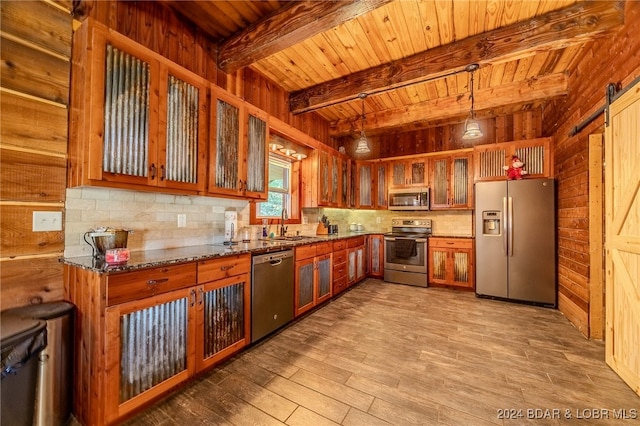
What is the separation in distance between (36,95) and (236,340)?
2239 mm

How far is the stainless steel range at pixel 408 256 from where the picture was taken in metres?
4.61

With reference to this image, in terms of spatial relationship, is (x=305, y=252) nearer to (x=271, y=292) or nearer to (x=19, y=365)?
(x=271, y=292)

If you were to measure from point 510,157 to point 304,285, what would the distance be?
151 inches

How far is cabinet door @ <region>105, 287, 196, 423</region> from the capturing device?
4.83 ft

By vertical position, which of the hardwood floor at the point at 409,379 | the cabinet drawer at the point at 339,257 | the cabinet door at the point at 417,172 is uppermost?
the cabinet door at the point at 417,172

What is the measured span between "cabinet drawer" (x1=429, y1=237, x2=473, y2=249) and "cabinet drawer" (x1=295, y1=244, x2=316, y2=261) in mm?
2436

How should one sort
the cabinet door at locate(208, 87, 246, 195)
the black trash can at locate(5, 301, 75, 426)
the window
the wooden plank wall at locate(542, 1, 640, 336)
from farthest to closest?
the window, the cabinet door at locate(208, 87, 246, 195), the wooden plank wall at locate(542, 1, 640, 336), the black trash can at locate(5, 301, 75, 426)

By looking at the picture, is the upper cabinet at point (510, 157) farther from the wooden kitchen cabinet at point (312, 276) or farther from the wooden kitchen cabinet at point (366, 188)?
the wooden kitchen cabinet at point (312, 276)

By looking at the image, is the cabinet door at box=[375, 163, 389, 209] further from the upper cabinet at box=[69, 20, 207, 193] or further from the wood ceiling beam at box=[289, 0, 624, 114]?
the upper cabinet at box=[69, 20, 207, 193]

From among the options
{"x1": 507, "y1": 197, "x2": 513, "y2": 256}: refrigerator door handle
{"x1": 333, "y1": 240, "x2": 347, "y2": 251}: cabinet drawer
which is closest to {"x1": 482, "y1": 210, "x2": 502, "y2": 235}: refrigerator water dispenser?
{"x1": 507, "y1": 197, "x2": 513, "y2": 256}: refrigerator door handle

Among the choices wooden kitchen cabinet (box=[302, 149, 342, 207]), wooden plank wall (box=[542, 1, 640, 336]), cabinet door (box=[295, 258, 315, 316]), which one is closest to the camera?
wooden plank wall (box=[542, 1, 640, 336])

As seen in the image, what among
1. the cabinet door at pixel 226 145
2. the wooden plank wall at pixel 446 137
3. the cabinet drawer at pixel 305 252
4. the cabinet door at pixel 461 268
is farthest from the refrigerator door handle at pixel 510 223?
the cabinet door at pixel 226 145

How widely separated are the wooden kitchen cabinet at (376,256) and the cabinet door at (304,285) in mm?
2182

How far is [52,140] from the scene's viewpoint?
5.61 ft
